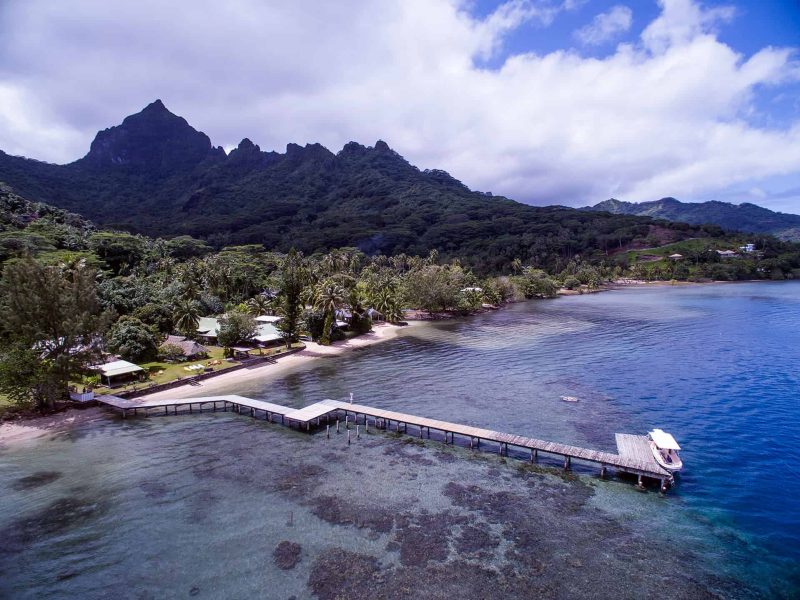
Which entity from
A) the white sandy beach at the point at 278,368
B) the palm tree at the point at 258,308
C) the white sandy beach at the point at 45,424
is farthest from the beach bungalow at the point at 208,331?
the white sandy beach at the point at 45,424

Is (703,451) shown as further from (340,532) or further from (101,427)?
(101,427)

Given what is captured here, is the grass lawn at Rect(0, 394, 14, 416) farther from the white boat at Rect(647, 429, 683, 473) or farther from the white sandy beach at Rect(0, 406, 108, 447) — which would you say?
the white boat at Rect(647, 429, 683, 473)

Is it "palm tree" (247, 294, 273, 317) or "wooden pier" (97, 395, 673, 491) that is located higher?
"palm tree" (247, 294, 273, 317)

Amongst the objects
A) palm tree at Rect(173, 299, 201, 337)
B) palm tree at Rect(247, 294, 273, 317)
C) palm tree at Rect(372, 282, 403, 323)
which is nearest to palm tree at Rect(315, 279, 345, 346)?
palm tree at Rect(247, 294, 273, 317)

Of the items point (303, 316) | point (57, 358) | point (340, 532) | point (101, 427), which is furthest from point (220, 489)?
point (303, 316)

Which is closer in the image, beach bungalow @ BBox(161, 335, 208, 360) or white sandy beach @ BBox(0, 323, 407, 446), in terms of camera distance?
white sandy beach @ BBox(0, 323, 407, 446)

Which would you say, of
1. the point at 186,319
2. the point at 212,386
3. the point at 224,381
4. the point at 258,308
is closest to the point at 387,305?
the point at 258,308
